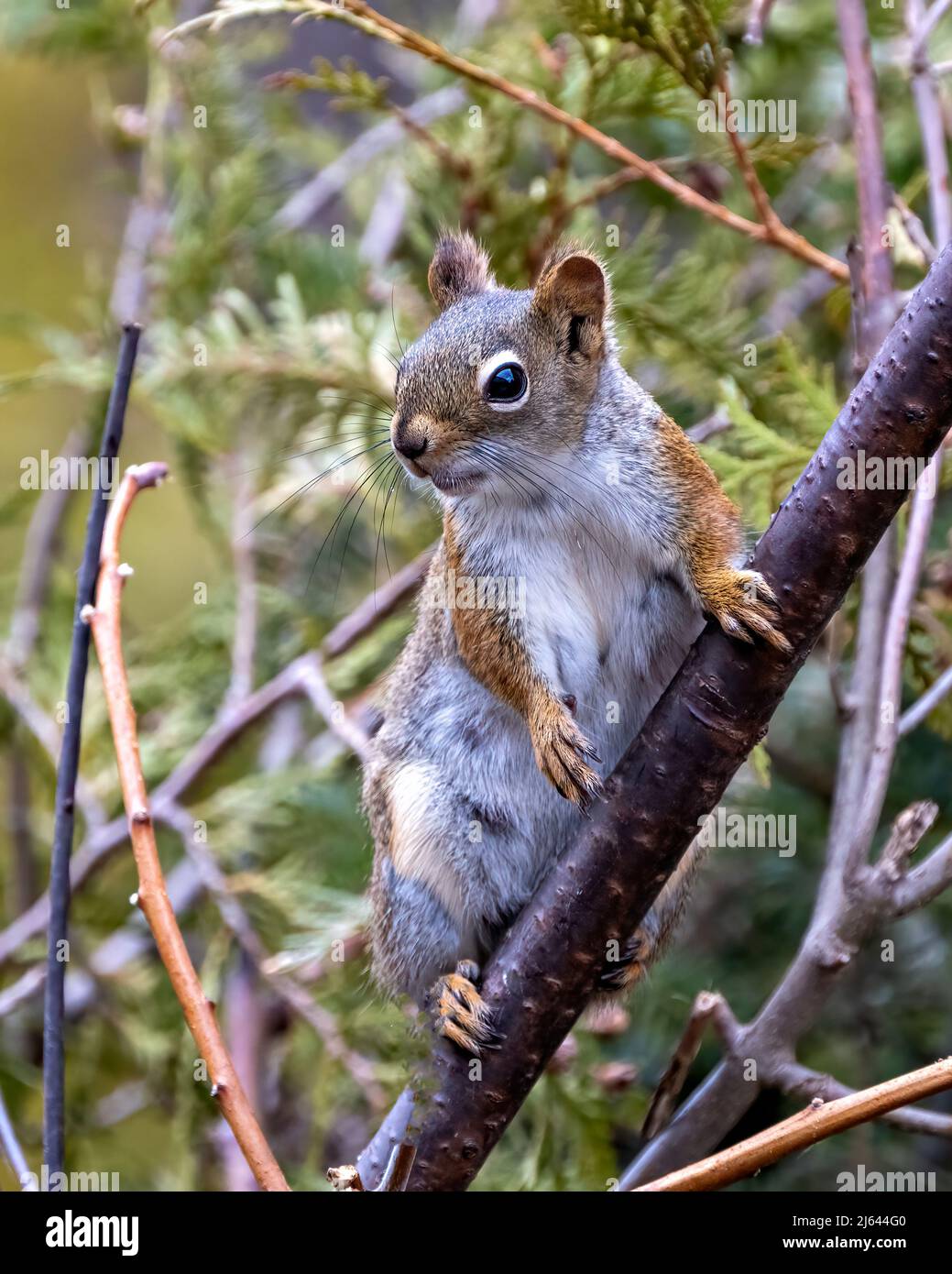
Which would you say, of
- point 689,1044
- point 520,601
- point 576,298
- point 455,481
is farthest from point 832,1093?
point 576,298

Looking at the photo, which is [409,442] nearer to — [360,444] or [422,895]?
[422,895]

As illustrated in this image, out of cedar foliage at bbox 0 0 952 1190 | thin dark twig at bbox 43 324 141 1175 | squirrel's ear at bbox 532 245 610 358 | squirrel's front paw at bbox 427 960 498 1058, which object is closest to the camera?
thin dark twig at bbox 43 324 141 1175

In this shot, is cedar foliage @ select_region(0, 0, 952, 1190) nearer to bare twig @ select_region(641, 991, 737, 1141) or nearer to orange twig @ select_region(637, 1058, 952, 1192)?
bare twig @ select_region(641, 991, 737, 1141)

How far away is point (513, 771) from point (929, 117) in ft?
3.58

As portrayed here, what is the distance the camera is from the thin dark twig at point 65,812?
123cm

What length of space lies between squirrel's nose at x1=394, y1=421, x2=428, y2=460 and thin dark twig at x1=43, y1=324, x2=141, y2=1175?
0.41 meters

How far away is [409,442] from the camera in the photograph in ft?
5.43

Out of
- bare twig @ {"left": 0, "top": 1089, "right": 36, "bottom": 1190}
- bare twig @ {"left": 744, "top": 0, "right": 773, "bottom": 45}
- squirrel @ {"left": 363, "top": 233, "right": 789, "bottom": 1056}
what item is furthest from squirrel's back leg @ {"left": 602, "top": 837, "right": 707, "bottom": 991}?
bare twig @ {"left": 744, "top": 0, "right": 773, "bottom": 45}

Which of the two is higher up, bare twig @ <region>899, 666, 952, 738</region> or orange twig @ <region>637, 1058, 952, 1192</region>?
bare twig @ <region>899, 666, 952, 738</region>

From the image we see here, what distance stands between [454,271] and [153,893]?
1094mm

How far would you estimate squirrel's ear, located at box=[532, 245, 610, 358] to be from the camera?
175cm

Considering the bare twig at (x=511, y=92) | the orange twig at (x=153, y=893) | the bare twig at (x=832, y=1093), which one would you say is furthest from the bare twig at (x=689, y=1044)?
the bare twig at (x=511, y=92)

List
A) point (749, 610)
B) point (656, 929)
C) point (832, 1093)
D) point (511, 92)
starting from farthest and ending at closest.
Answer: point (656, 929) < point (511, 92) < point (832, 1093) < point (749, 610)
